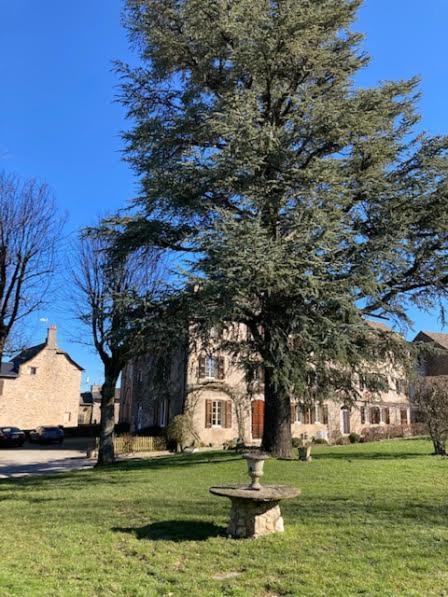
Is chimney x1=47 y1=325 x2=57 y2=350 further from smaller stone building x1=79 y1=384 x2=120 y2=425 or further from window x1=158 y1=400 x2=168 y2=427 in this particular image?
window x1=158 y1=400 x2=168 y2=427

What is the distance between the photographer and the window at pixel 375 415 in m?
35.3

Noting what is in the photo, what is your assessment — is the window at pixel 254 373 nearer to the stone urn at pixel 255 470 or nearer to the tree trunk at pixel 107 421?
the stone urn at pixel 255 470

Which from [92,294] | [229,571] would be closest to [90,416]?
[92,294]

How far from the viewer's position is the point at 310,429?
30.6 metres

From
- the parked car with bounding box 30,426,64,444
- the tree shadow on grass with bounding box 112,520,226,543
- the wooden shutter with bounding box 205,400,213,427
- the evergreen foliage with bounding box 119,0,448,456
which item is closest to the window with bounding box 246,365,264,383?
the evergreen foliage with bounding box 119,0,448,456

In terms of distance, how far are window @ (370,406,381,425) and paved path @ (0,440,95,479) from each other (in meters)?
19.7

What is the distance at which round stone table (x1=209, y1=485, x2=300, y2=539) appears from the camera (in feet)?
21.1

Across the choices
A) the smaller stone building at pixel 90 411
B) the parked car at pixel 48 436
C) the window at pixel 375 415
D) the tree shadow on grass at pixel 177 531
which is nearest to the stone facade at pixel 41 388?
the smaller stone building at pixel 90 411

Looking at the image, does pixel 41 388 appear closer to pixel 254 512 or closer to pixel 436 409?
pixel 436 409

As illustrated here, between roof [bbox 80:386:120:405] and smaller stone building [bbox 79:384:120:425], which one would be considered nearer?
smaller stone building [bbox 79:384:120:425]

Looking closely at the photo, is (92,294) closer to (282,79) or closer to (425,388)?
(282,79)

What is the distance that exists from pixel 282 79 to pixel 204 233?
619 centimetres

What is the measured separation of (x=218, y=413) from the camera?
88.9ft

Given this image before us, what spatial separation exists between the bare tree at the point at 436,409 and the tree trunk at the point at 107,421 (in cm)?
1056
